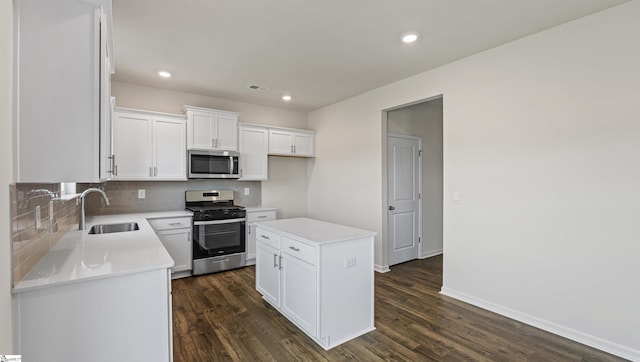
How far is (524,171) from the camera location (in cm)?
271

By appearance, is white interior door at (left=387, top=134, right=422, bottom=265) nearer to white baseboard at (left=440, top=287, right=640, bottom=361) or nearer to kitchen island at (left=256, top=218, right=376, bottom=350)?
white baseboard at (left=440, top=287, right=640, bottom=361)

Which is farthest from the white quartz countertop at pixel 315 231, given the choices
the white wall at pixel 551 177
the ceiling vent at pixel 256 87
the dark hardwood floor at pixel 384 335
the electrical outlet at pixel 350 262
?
the ceiling vent at pixel 256 87

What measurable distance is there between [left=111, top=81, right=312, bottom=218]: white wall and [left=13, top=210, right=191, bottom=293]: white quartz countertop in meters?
2.42

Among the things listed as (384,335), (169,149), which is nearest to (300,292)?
(384,335)

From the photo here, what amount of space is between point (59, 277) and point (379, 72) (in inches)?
136

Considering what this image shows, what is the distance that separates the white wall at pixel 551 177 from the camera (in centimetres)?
221

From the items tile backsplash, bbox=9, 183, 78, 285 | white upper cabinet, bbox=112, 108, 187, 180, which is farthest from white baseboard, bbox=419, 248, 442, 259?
tile backsplash, bbox=9, 183, 78, 285

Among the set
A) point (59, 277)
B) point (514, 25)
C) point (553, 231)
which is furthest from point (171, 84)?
point (553, 231)

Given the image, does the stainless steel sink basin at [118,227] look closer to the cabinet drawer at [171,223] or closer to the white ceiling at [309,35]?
the cabinet drawer at [171,223]

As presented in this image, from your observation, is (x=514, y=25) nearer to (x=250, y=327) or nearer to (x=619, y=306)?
(x=619, y=306)

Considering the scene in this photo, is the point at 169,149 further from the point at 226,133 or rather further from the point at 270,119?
the point at 270,119

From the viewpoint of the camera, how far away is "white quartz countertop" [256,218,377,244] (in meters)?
2.37

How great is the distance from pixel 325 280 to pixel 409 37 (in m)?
2.27

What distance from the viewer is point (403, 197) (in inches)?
184
